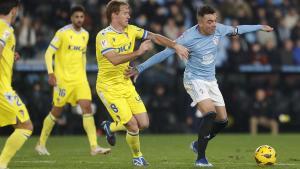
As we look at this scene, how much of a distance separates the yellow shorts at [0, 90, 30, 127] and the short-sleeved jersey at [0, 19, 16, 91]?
15 centimetres

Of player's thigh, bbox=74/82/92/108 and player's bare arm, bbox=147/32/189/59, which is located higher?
player's bare arm, bbox=147/32/189/59

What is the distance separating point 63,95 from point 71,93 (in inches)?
6.9

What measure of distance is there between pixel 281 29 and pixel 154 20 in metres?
4.55

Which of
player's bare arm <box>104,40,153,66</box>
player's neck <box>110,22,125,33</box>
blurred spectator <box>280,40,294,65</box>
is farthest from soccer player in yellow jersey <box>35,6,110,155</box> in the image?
blurred spectator <box>280,40,294,65</box>

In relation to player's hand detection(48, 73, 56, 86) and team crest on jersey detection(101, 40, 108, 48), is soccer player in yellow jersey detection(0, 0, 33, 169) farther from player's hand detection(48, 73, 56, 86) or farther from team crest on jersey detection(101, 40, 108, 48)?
player's hand detection(48, 73, 56, 86)

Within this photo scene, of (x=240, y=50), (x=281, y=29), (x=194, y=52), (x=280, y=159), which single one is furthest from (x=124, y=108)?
(x=281, y=29)

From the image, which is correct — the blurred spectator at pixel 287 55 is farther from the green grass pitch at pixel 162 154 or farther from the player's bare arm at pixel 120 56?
the player's bare arm at pixel 120 56

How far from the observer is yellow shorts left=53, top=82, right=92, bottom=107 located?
1619 centimetres

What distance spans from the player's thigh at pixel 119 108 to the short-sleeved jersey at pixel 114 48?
0.25m

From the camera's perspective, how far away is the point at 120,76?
13031mm

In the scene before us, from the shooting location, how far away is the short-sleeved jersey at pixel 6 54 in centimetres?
1098

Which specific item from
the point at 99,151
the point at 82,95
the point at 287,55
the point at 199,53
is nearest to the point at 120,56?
the point at 199,53

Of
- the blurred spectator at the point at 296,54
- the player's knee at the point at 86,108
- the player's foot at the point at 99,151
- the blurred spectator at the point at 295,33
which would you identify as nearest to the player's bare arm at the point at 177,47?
the player's foot at the point at 99,151

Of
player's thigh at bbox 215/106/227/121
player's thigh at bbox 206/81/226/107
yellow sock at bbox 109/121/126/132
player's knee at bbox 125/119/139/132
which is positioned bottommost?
yellow sock at bbox 109/121/126/132
